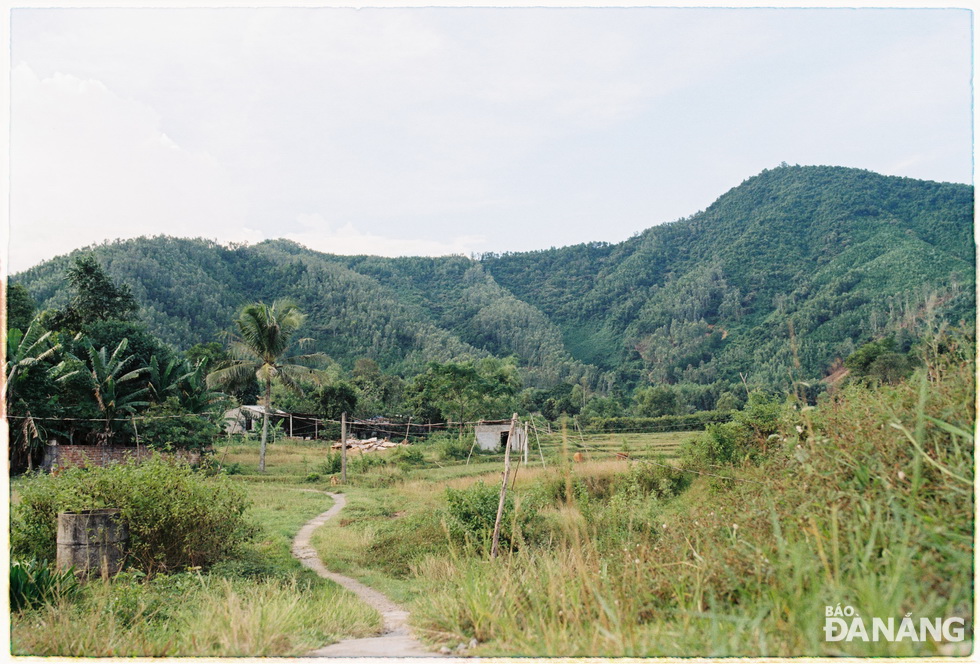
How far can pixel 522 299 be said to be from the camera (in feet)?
301

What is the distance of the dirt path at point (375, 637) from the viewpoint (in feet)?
12.2

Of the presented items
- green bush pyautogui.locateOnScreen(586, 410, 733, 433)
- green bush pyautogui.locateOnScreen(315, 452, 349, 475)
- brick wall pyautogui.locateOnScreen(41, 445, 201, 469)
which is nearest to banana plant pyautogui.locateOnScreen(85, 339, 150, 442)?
brick wall pyautogui.locateOnScreen(41, 445, 201, 469)

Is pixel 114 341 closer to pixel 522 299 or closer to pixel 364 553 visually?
pixel 364 553

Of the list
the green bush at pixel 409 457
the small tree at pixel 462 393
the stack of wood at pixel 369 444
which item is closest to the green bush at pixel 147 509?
the green bush at pixel 409 457

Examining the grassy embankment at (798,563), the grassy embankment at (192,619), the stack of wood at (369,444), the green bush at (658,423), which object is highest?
the grassy embankment at (798,563)

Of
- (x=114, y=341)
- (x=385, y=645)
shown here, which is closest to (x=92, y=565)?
(x=385, y=645)

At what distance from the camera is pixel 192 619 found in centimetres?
437

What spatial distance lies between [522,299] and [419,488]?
75591 millimetres

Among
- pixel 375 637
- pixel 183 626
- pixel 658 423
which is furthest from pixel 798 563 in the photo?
pixel 658 423

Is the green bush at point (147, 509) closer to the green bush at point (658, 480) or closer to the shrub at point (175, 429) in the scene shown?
the green bush at point (658, 480)

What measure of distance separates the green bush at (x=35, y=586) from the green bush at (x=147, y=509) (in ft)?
4.80

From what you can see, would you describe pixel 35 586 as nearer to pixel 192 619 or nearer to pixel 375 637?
pixel 192 619

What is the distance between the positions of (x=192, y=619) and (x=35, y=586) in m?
1.78

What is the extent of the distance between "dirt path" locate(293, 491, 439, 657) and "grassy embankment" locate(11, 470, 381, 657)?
0.54 feet
